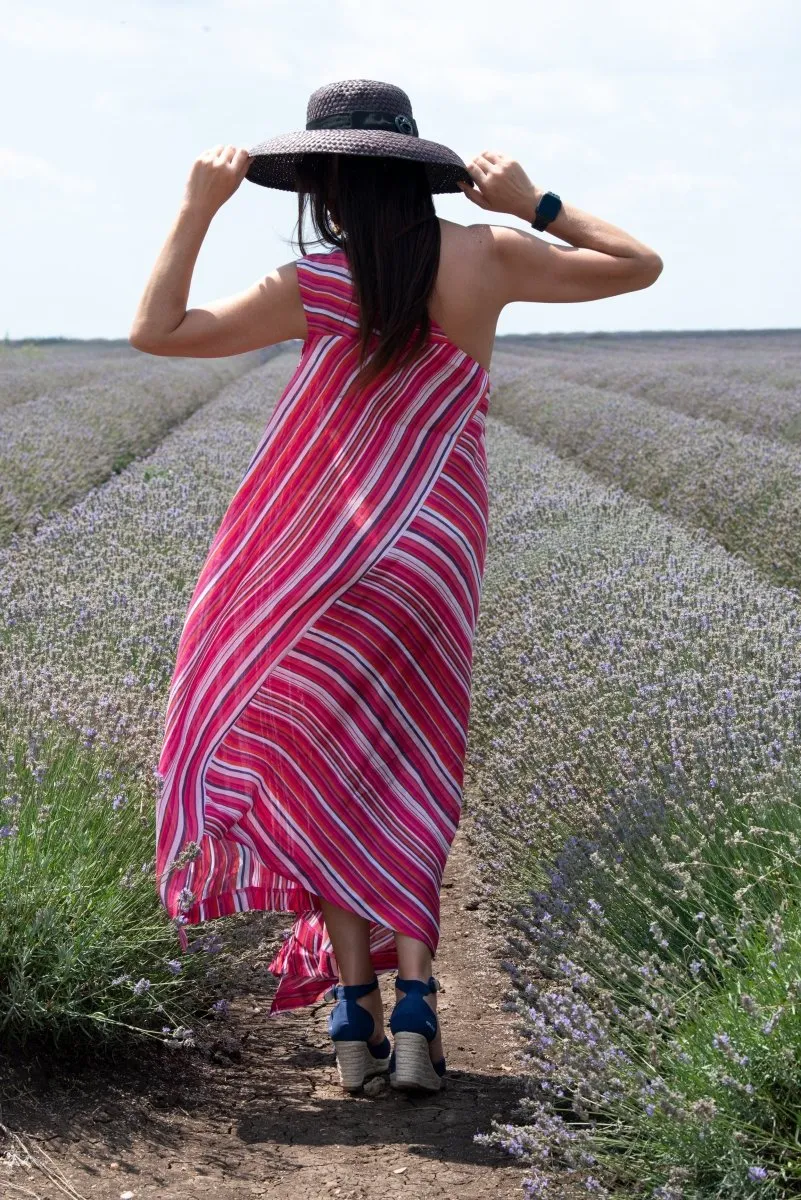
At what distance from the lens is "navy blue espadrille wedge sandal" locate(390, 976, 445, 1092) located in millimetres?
2309

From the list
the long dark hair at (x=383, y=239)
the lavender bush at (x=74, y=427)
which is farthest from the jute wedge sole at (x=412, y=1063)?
the lavender bush at (x=74, y=427)

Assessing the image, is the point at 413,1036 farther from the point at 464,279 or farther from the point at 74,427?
the point at 74,427

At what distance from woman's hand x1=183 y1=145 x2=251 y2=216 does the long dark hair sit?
11cm

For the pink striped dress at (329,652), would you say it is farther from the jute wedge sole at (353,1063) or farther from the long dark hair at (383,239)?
the jute wedge sole at (353,1063)

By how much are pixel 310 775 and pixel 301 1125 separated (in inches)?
22.2

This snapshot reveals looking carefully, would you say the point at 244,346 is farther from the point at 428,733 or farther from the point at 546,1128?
the point at 546,1128

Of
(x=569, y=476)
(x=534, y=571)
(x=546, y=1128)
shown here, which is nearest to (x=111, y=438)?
(x=569, y=476)

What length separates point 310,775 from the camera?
7.77 feet

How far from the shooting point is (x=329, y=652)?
7.75 feet

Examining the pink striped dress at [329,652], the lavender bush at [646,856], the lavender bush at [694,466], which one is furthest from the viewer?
the lavender bush at [694,466]

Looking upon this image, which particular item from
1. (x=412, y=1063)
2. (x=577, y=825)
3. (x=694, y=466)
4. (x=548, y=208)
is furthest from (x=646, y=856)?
(x=694, y=466)

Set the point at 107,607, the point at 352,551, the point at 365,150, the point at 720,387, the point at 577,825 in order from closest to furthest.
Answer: the point at 365,150 < the point at 352,551 < the point at 577,825 < the point at 107,607 < the point at 720,387

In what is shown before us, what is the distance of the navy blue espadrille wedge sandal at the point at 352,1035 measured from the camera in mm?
2381

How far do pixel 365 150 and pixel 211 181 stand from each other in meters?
0.27
